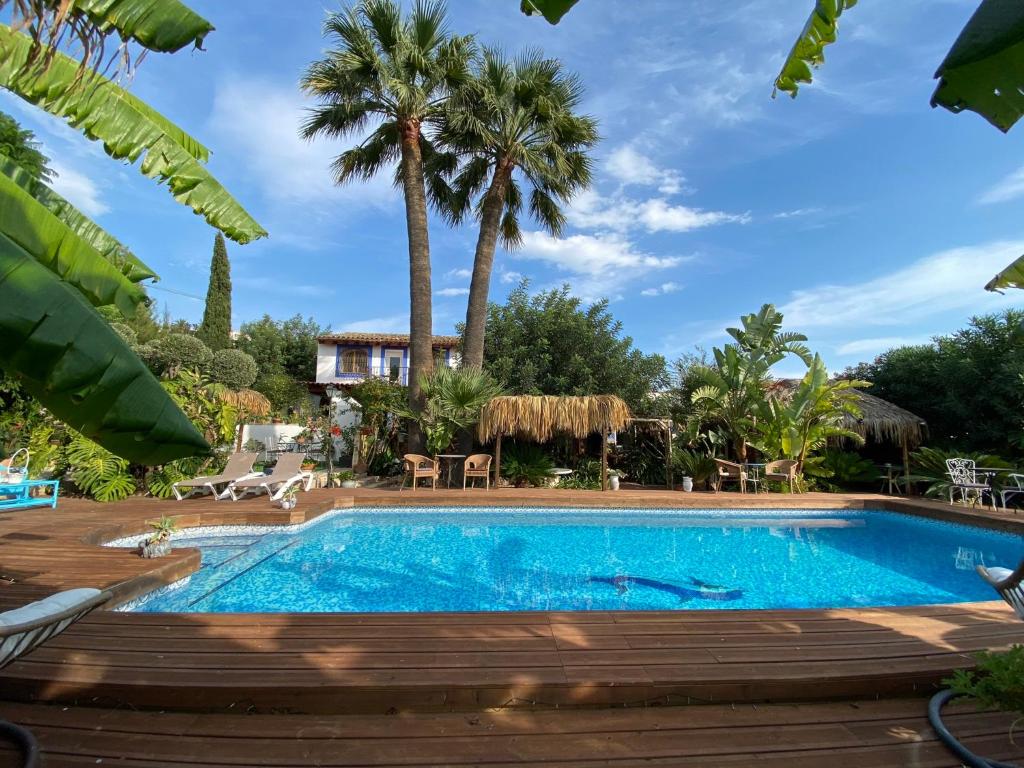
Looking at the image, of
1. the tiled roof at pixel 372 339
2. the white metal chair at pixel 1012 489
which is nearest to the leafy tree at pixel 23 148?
the white metal chair at pixel 1012 489

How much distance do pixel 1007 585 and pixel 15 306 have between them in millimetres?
4471

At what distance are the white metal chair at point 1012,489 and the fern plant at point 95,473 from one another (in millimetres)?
18204

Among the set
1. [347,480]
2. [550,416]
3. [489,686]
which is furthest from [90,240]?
[550,416]

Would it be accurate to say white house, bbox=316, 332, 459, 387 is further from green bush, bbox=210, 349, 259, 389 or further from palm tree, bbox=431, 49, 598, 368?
palm tree, bbox=431, 49, 598, 368

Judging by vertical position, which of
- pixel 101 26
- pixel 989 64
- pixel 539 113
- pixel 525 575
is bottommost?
pixel 525 575

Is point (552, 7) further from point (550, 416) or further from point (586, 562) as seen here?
point (550, 416)

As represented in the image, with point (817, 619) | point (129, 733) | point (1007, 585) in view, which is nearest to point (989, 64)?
point (1007, 585)

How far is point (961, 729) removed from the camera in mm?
2525

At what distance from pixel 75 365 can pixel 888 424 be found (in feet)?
58.0

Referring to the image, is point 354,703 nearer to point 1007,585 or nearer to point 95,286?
point 95,286

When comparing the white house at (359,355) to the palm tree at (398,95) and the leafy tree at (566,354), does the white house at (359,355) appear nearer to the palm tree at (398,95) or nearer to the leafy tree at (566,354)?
the leafy tree at (566,354)

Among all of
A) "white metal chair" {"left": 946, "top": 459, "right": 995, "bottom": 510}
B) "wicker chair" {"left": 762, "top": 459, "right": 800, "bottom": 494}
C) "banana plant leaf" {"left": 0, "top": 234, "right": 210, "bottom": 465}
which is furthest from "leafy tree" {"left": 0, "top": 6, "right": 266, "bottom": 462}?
"white metal chair" {"left": 946, "top": 459, "right": 995, "bottom": 510}

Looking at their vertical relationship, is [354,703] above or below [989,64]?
below

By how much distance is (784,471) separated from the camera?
43.4 ft
